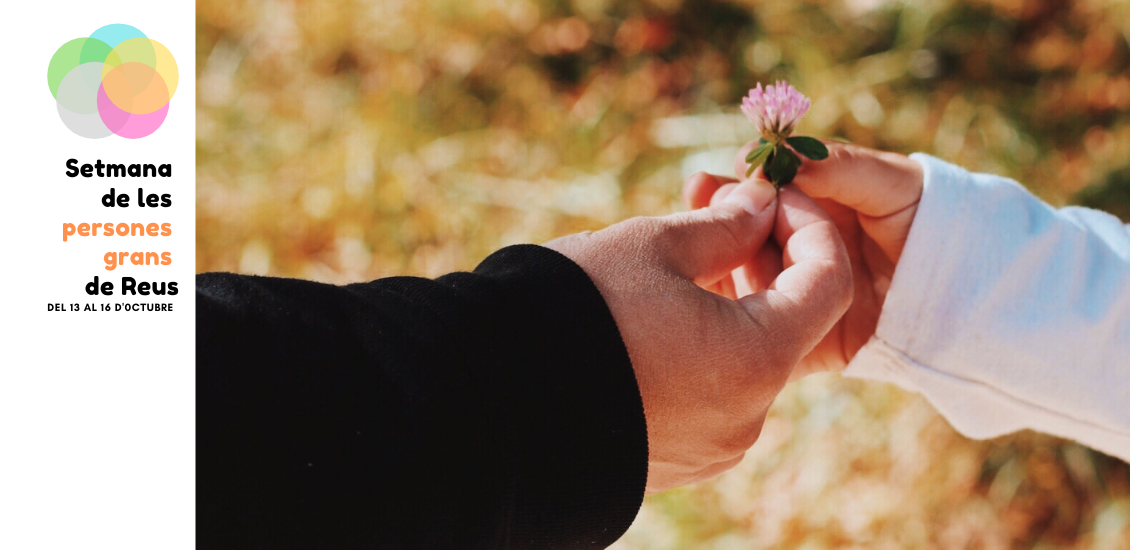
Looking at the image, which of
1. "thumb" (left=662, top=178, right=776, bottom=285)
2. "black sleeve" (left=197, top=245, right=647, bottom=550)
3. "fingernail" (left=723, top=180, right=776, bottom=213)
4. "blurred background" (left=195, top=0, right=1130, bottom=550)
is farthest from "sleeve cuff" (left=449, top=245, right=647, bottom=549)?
"blurred background" (left=195, top=0, right=1130, bottom=550)

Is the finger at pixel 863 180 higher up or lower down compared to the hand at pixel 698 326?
higher up

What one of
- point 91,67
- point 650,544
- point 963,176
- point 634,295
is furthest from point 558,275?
point 650,544

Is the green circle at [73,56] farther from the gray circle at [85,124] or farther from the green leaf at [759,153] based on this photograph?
the green leaf at [759,153]

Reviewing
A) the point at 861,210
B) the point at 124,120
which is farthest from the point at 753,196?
the point at 124,120

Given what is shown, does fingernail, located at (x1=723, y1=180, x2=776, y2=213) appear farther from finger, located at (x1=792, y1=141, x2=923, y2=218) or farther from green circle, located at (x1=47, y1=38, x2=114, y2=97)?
green circle, located at (x1=47, y1=38, x2=114, y2=97)

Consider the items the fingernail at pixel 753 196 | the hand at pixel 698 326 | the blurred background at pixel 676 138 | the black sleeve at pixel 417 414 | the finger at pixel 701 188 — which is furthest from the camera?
A: the blurred background at pixel 676 138

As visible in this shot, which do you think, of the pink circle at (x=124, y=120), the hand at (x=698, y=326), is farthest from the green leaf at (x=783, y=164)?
Answer: the pink circle at (x=124, y=120)

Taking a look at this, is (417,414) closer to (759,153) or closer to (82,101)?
(759,153)
